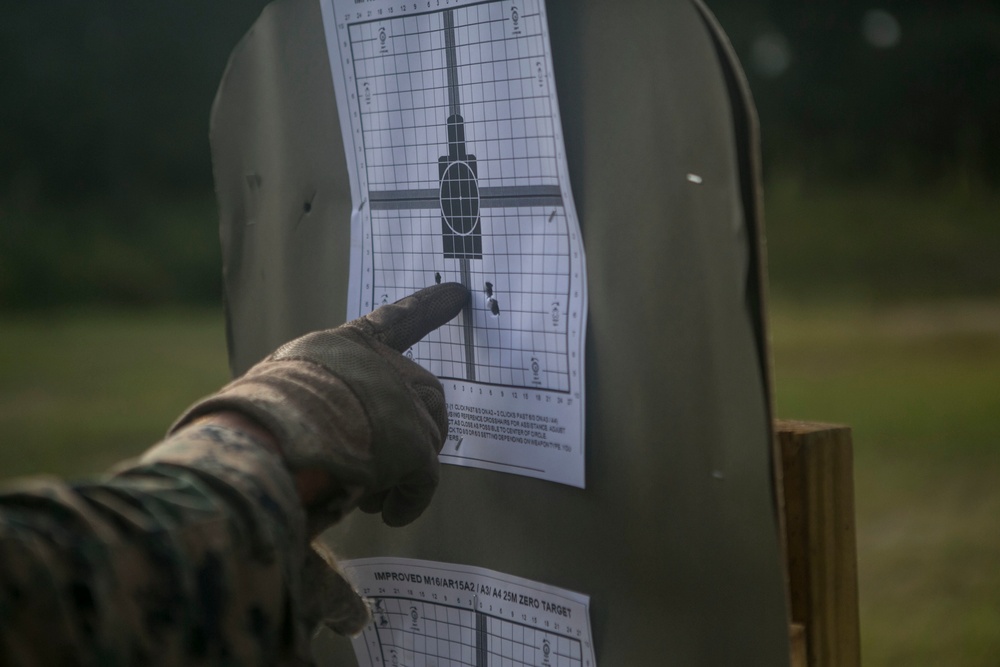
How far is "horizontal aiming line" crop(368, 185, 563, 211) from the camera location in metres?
A: 0.57

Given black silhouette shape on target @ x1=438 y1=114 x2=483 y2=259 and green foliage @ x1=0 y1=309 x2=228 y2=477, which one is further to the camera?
green foliage @ x1=0 y1=309 x2=228 y2=477

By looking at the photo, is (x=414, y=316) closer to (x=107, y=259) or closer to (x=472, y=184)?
(x=472, y=184)

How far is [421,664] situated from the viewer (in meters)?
0.70

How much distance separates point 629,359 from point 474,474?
167 mm

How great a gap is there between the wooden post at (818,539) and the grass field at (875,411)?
4.75 feet

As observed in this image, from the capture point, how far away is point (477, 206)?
2.00ft

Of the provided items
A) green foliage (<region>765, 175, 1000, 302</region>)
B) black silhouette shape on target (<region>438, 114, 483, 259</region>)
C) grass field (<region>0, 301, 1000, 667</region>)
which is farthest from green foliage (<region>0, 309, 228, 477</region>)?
black silhouette shape on target (<region>438, 114, 483, 259</region>)

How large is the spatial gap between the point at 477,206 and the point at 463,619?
1.01 ft

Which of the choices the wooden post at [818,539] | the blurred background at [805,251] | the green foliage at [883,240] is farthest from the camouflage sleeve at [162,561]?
the green foliage at [883,240]

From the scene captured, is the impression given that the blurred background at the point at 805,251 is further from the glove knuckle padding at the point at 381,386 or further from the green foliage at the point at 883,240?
the glove knuckle padding at the point at 381,386

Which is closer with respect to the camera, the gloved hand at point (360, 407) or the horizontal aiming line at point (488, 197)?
the gloved hand at point (360, 407)

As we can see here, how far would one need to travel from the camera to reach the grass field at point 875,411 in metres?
1.84

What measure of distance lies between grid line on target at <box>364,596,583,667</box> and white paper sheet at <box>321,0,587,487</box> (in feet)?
0.38

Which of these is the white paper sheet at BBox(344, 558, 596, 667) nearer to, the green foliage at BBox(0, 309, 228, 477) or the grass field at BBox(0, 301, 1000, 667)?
the grass field at BBox(0, 301, 1000, 667)
